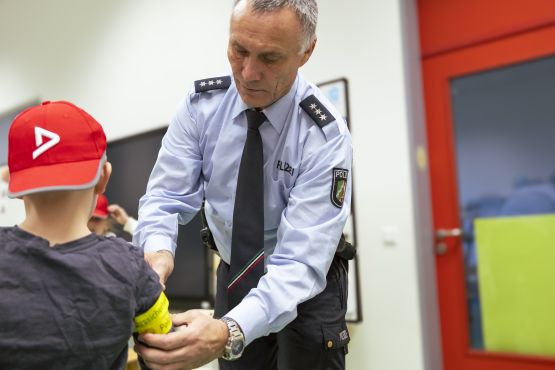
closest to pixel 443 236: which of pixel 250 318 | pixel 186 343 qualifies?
pixel 250 318

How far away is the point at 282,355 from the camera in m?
1.28

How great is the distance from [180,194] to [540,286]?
5.60 feet

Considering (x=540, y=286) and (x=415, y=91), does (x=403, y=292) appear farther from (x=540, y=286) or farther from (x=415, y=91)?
(x=415, y=91)

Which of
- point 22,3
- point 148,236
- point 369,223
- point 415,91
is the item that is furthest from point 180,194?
point 22,3

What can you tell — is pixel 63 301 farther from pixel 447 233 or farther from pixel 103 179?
pixel 447 233

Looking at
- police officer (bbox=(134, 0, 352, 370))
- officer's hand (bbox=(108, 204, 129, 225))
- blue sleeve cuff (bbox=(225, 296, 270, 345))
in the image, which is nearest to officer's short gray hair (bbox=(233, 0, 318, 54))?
police officer (bbox=(134, 0, 352, 370))

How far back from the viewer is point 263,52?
3.80ft

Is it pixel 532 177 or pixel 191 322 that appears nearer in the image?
pixel 191 322

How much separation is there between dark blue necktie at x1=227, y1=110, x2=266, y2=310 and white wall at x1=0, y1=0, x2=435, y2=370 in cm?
120

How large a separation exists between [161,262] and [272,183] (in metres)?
0.37

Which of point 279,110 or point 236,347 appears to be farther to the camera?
point 279,110

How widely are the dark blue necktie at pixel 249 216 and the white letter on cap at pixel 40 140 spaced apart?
1.85 feet

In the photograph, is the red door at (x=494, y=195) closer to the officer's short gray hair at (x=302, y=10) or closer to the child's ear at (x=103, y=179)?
the officer's short gray hair at (x=302, y=10)

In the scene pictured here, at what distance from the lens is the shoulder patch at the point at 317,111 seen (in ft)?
4.12
